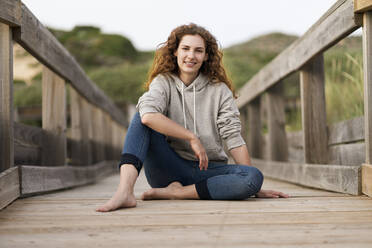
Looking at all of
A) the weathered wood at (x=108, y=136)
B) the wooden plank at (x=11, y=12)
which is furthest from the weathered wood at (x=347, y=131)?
the weathered wood at (x=108, y=136)

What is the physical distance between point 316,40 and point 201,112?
2.74 feet

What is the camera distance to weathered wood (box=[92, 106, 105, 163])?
16.6 feet

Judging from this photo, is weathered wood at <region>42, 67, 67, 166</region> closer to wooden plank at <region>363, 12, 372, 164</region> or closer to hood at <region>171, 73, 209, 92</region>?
hood at <region>171, 73, 209, 92</region>

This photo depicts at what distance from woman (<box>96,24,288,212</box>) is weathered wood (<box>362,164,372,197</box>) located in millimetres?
362

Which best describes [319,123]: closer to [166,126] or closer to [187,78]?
[187,78]

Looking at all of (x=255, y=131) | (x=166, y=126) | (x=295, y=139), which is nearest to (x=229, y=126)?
(x=166, y=126)

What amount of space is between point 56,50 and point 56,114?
1.40ft

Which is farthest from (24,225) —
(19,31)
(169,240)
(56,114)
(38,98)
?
(38,98)

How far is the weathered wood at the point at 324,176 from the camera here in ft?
6.66

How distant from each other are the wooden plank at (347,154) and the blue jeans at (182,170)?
0.72m

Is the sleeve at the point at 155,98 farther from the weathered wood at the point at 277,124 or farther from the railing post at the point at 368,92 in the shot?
the weathered wood at the point at 277,124

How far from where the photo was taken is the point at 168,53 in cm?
230

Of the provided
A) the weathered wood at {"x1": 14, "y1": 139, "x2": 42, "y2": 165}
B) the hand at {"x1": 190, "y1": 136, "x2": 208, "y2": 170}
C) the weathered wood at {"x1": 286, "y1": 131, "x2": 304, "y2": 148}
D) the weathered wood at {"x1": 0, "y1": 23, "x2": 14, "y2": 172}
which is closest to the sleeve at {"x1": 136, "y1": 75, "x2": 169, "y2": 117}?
the hand at {"x1": 190, "y1": 136, "x2": 208, "y2": 170}

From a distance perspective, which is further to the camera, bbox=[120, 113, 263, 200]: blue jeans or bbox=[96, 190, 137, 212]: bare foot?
bbox=[120, 113, 263, 200]: blue jeans
